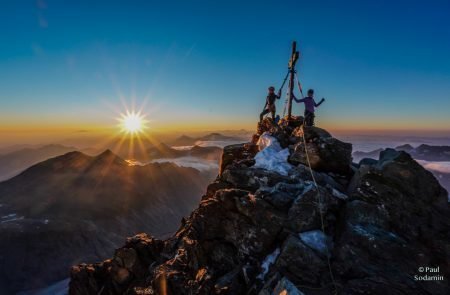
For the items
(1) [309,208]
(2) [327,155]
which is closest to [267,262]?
(1) [309,208]

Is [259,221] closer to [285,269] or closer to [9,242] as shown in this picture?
[285,269]

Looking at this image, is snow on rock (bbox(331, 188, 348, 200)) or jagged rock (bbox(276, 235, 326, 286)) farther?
snow on rock (bbox(331, 188, 348, 200))

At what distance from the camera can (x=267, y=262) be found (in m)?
14.9

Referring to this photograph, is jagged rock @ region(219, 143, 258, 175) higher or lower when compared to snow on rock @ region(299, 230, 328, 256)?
higher

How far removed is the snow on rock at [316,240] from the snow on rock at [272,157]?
5.87 meters

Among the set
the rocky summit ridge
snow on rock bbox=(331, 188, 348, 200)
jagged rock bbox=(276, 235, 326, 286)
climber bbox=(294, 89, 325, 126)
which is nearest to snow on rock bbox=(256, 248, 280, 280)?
the rocky summit ridge

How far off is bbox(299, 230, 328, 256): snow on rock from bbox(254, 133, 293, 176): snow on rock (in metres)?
5.87

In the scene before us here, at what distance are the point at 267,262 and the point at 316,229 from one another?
11.4 feet

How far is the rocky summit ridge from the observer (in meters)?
12.9

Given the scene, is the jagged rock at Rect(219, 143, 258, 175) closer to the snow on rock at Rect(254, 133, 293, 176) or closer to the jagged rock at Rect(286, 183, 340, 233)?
the snow on rock at Rect(254, 133, 293, 176)

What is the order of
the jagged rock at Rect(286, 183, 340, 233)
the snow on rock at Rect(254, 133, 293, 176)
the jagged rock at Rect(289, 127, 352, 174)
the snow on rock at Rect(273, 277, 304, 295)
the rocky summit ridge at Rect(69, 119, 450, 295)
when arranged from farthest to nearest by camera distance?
the snow on rock at Rect(254, 133, 293, 176)
the jagged rock at Rect(289, 127, 352, 174)
the jagged rock at Rect(286, 183, 340, 233)
the rocky summit ridge at Rect(69, 119, 450, 295)
the snow on rock at Rect(273, 277, 304, 295)

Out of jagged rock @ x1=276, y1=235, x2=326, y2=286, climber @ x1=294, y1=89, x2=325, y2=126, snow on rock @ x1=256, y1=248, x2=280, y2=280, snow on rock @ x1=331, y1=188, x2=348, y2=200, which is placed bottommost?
snow on rock @ x1=256, y1=248, x2=280, y2=280

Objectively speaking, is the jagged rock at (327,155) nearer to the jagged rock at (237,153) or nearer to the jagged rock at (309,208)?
the jagged rock at (309,208)

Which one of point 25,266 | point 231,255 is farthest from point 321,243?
point 25,266
